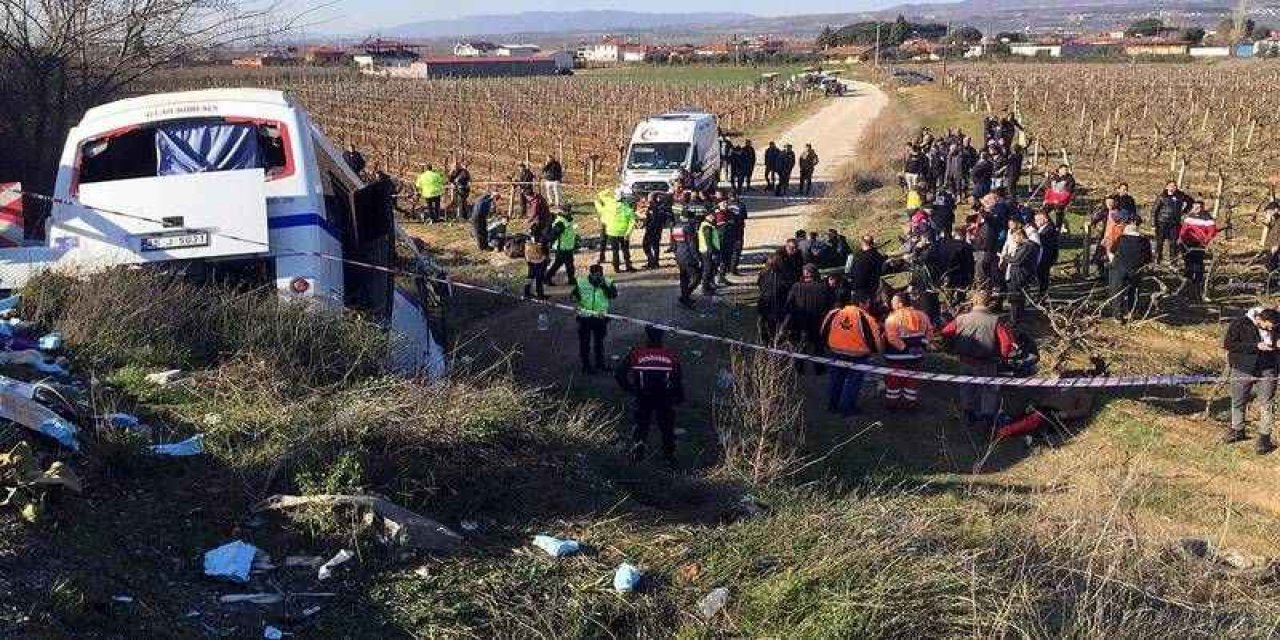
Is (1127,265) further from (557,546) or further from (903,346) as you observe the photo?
(557,546)

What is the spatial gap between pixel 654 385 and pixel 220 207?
3.79m

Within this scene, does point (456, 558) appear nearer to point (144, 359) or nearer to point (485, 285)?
point (144, 359)

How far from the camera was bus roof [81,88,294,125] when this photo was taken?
903cm

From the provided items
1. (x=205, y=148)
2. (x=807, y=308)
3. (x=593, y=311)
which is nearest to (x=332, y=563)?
(x=205, y=148)

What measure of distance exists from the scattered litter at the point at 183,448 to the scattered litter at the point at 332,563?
1296mm

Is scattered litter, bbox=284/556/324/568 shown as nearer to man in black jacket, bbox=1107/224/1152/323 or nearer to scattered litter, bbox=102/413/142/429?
scattered litter, bbox=102/413/142/429

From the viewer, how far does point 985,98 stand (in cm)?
4581

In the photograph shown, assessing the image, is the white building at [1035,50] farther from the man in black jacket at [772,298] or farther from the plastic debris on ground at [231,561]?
the plastic debris on ground at [231,561]

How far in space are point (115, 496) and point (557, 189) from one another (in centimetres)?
1816

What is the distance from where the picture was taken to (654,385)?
9266 mm

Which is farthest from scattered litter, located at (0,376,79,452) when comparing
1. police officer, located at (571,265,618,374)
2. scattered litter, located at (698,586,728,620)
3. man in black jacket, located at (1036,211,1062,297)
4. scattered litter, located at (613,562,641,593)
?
man in black jacket, located at (1036,211,1062,297)

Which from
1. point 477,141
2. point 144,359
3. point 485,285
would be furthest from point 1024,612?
point 477,141

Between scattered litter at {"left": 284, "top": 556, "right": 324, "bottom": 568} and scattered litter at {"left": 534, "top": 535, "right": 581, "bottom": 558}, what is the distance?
100 centimetres

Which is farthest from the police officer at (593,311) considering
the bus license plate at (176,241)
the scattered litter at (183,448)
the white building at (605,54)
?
the white building at (605,54)
